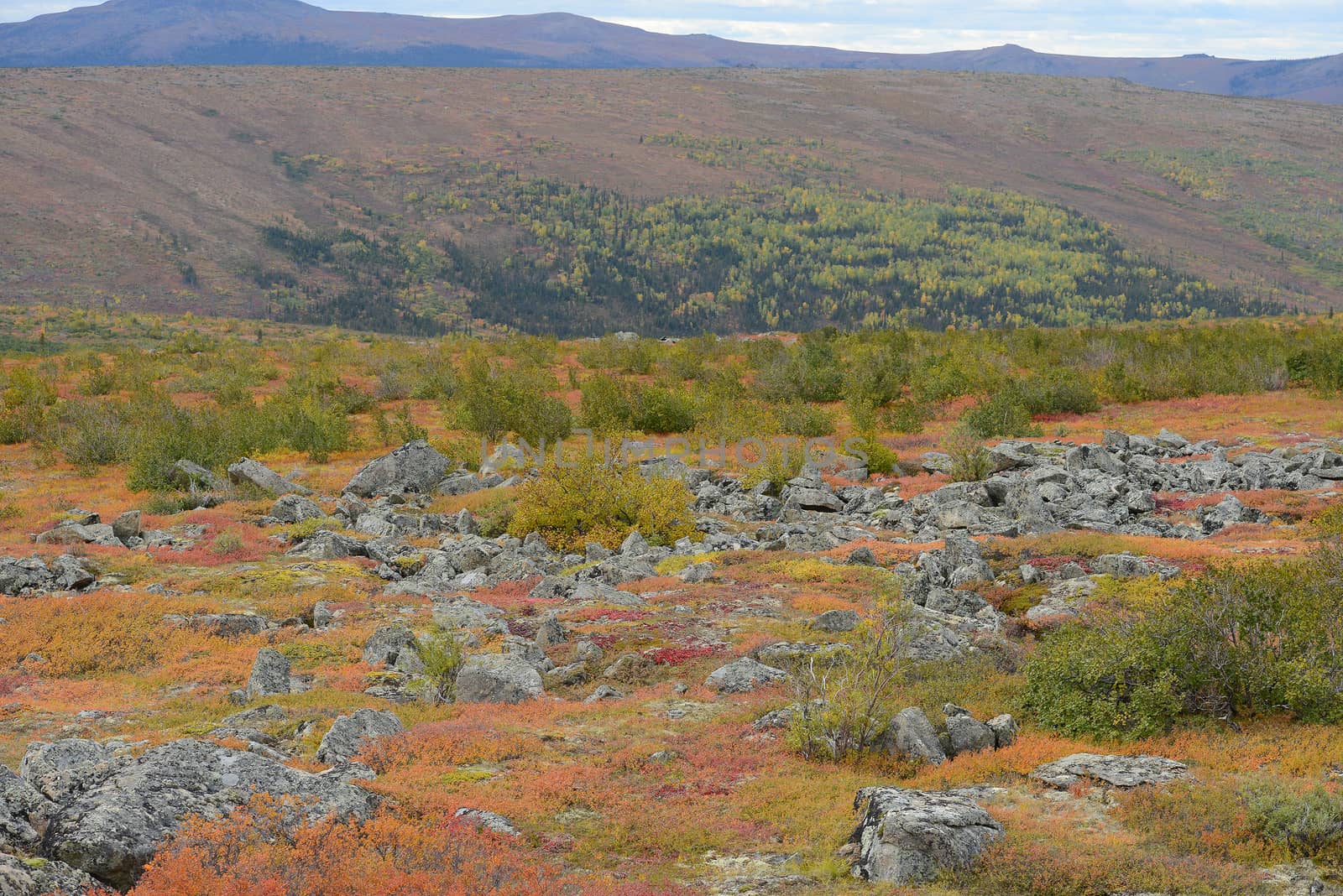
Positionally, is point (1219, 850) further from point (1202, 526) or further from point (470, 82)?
point (470, 82)

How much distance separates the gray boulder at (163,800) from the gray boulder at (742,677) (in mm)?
4952

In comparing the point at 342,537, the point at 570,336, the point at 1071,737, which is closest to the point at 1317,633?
the point at 1071,737

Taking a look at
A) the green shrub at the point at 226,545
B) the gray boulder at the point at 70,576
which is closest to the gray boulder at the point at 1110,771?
the gray boulder at the point at 70,576

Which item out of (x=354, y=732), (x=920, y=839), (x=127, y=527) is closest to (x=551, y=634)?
(x=354, y=732)

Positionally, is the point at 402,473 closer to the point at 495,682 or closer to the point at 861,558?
the point at 861,558

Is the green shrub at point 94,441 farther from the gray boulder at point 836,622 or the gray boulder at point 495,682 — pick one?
the gray boulder at point 836,622

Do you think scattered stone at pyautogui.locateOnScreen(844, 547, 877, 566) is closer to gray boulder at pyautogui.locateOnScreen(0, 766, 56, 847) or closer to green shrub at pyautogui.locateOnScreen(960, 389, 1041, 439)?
gray boulder at pyautogui.locateOnScreen(0, 766, 56, 847)

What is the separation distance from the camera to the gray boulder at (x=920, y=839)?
21.3ft

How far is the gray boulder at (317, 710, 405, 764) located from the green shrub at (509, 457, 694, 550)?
10.2 meters

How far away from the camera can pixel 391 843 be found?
20.8ft

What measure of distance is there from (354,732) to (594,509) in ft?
36.6

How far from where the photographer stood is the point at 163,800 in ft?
20.1

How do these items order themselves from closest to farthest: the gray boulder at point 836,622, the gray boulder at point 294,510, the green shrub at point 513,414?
the gray boulder at point 836,622 → the gray boulder at point 294,510 → the green shrub at point 513,414

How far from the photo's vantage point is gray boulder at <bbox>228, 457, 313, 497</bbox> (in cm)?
2366
